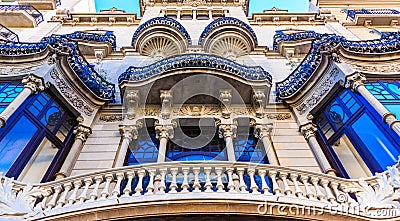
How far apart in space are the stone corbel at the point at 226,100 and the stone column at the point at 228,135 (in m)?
0.51

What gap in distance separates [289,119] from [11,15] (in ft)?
59.2

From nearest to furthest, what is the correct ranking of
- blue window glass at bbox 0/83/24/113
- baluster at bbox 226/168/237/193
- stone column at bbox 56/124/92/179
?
baluster at bbox 226/168/237/193
stone column at bbox 56/124/92/179
blue window glass at bbox 0/83/24/113

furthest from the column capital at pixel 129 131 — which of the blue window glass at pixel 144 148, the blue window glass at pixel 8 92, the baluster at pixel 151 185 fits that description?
the baluster at pixel 151 185

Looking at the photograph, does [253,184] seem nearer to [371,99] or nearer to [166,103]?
[371,99]

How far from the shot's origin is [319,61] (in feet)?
35.6

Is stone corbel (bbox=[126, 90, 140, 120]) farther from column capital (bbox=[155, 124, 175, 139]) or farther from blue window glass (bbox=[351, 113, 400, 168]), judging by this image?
blue window glass (bbox=[351, 113, 400, 168])

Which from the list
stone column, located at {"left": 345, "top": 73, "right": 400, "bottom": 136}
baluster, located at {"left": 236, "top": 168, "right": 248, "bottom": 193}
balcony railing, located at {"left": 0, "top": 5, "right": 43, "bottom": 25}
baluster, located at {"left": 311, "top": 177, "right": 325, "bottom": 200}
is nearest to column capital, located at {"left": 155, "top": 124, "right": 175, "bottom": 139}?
baluster, located at {"left": 236, "top": 168, "right": 248, "bottom": 193}

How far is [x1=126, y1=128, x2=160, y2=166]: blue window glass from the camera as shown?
9.59m

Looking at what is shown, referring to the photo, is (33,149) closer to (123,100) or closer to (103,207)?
(123,100)

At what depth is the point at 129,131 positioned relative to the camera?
33.8ft

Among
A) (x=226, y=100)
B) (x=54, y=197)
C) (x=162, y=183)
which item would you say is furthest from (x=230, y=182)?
(x=226, y=100)

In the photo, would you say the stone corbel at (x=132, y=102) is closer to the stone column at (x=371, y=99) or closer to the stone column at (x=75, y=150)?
the stone column at (x=75, y=150)

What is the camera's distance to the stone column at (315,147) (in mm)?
8492

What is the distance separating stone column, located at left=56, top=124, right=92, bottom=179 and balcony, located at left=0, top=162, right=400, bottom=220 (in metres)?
1.77
